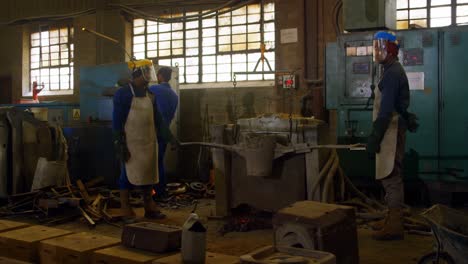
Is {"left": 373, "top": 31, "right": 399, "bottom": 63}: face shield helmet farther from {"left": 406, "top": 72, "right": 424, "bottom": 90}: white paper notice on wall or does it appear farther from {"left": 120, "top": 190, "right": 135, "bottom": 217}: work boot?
{"left": 120, "top": 190, "right": 135, "bottom": 217}: work boot

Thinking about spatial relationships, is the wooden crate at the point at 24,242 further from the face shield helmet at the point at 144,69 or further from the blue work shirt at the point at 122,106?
the face shield helmet at the point at 144,69

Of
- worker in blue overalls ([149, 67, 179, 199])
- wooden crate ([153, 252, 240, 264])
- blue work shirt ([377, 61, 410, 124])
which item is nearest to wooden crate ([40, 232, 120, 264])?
wooden crate ([153, 252, 240, 264])

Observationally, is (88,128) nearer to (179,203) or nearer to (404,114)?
(179,203)

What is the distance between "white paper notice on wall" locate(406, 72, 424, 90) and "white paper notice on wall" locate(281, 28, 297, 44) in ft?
7.87

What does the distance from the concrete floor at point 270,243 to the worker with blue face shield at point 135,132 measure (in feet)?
1.76

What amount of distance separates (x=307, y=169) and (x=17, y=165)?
372 centimetres

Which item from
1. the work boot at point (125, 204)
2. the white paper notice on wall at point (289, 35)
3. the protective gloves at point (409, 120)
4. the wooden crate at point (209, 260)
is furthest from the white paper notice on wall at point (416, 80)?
the wooden crate at point (209, 260)

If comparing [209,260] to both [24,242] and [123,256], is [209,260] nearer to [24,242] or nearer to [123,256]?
[123,256]

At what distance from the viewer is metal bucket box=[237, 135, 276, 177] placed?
5.69 meters

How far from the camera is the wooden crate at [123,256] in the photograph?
365 centimetres

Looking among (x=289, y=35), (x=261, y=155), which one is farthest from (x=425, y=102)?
(x=289, y=35)

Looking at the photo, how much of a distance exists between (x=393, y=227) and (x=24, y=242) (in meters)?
3.18

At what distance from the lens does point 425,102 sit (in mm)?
7094

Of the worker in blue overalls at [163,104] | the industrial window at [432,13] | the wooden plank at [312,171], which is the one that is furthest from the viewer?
the industrial window at [432,13]
